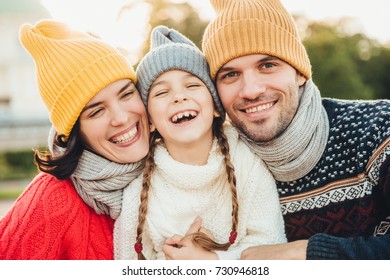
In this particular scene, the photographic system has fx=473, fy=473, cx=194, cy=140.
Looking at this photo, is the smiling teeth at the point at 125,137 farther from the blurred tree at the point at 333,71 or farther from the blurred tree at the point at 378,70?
the blurred tree at the point at 378,70

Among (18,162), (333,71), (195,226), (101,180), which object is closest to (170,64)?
(101,180)

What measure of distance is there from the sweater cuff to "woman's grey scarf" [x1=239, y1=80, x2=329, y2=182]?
0.30m

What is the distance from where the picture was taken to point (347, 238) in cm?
191

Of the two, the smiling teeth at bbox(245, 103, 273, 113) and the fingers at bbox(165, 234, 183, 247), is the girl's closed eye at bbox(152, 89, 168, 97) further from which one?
the fingers at bbox(165, 234, 183, 247)

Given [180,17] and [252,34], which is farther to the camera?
[180,17]

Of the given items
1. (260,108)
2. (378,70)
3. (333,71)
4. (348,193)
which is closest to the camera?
(348,193)

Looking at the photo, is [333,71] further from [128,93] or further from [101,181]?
[101,181]

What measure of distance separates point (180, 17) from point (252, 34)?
12.2 metres

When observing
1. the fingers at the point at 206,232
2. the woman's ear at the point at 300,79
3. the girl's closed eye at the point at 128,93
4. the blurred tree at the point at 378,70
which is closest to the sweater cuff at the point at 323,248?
the fingers at the point at 206,232

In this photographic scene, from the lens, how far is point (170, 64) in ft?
6.85

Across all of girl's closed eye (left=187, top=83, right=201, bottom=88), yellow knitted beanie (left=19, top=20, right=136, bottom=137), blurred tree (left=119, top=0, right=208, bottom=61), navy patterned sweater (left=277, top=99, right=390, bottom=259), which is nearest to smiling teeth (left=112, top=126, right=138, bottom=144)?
yellow knitted beanie (left=19, top=20, right=136, bottom=137)

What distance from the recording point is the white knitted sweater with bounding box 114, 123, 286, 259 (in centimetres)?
211

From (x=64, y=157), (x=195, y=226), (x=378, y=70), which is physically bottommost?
(x=195, y=226)
